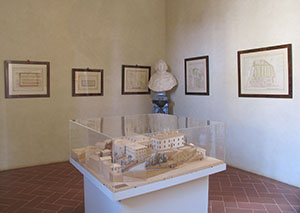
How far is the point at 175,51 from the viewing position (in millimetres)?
5879

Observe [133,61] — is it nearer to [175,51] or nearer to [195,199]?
[175,51]

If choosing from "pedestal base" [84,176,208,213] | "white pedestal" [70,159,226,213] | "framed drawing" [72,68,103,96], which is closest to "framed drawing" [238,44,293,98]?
Answer: "white pedestal" [70,159,226,213]

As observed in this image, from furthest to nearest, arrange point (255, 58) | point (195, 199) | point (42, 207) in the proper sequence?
1. point (255, 58)
2. point (42, 207)
3. point (195, 199)

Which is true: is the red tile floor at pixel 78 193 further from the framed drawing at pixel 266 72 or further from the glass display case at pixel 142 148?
the framed drawing at pixel 266 72

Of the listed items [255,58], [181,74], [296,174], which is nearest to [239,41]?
[255,58]

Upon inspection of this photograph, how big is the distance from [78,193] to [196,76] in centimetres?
321

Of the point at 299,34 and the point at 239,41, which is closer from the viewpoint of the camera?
the point at 299,34

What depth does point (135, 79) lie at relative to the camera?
5.86 m

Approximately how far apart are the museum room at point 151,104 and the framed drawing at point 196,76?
3cm

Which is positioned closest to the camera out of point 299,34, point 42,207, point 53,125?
point 42,207

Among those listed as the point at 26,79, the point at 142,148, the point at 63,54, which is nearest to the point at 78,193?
the point at 142,148

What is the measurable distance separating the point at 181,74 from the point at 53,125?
288 cm

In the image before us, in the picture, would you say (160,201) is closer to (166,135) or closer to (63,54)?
(166,135)

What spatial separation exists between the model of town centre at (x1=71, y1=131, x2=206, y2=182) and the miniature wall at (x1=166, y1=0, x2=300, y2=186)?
7.12ft
